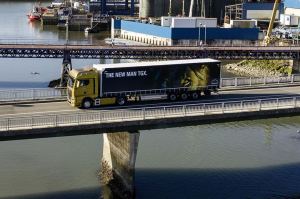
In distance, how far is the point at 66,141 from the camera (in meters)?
43.6

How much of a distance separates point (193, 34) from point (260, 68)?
14.8 m

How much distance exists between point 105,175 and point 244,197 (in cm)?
854

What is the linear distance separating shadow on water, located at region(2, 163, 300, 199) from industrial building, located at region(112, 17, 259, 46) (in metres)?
52.0

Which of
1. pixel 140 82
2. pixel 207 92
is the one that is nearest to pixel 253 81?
pixel 207 92

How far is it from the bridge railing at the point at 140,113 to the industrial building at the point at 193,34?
53.6 metres

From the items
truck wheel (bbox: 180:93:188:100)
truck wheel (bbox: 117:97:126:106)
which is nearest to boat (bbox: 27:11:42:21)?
truck wheel (bbox: 180:93:188:100)

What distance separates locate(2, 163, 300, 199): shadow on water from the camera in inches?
1389

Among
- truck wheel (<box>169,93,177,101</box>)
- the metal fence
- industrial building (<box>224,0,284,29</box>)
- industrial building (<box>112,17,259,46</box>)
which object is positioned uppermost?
industrial building (<box>224,0,284,29</box>)

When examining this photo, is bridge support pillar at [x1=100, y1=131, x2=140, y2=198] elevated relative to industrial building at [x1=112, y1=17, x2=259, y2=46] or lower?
lower

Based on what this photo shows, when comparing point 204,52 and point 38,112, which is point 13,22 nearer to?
point 204,52

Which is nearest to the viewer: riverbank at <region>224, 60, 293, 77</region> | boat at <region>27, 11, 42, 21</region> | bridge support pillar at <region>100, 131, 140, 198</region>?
bridge support pillar at <region>100, 131, 140, 198</region>

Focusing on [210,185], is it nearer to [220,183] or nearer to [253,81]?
[220,183]

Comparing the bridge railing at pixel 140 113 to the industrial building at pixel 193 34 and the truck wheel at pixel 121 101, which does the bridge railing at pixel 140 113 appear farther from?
the industrial building at pixel 193 34

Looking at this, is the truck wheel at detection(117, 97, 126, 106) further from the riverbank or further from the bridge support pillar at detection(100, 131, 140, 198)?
the riverbank
